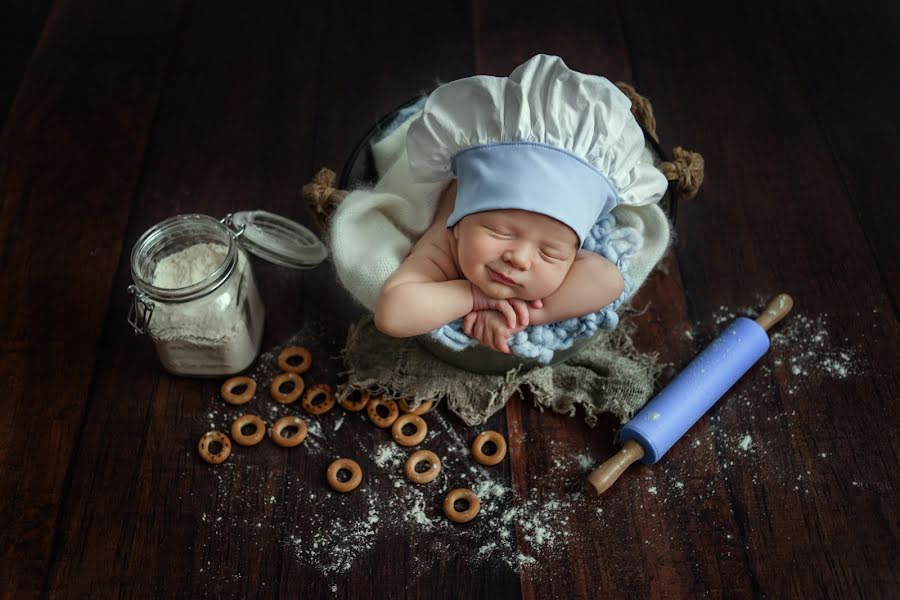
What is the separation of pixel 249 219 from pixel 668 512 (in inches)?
26.0

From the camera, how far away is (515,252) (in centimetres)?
96

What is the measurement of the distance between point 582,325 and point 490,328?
120 mm

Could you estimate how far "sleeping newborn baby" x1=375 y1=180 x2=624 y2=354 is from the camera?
97cm

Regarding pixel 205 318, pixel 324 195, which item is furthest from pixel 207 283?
pixel 324 195

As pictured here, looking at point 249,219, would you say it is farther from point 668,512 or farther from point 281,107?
point 668,512

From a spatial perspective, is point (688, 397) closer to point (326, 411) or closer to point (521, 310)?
point (521, 310)

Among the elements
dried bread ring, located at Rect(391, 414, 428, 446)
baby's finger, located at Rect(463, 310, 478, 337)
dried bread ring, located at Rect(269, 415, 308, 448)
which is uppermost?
baby's finger, located at Rect(463, 310, 478, 337)

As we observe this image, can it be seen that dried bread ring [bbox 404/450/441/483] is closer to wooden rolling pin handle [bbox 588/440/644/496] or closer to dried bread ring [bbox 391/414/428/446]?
dried bread ring [bbox 391/414/428/446]

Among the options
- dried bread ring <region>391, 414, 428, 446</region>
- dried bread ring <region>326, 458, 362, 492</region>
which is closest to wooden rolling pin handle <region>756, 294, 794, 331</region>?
dried bread ring <region>391, 414, 428, 446</region>

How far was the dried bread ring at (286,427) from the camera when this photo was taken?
1176 mm

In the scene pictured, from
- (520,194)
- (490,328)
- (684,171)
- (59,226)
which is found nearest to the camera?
(520,194)

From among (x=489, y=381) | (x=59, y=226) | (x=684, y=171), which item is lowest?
(x=59, y=226)

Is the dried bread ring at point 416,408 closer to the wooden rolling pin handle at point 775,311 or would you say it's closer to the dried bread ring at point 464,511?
the dried bread ring at point 464,511

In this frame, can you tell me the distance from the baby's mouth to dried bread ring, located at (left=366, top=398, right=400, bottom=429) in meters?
0.30
